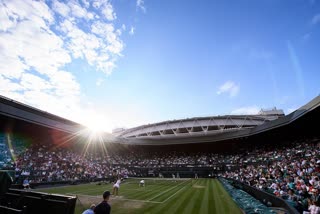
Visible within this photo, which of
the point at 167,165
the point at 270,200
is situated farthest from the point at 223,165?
the point at 270,200

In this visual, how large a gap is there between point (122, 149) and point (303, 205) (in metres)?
53.9

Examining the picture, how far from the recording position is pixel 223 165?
41031 millimetres

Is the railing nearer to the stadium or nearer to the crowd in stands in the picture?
the stadium

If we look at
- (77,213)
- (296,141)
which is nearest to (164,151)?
(296,141)

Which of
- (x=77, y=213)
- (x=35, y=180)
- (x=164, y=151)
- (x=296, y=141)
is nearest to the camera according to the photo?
(x=77, y=213)

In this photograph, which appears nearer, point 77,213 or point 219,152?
point 77,213

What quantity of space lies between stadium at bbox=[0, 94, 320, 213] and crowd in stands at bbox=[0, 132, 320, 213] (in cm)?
13

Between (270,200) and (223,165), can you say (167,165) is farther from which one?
(270,200)

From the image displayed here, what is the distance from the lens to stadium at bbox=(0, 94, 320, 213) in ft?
41.2

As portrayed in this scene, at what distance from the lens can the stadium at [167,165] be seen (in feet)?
41.2

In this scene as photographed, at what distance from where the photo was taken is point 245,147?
45.8 m

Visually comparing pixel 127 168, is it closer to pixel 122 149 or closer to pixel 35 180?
pixel 122 149

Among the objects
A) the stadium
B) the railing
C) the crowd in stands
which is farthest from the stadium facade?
the railing

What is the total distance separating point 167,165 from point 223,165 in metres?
12.9
